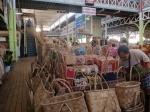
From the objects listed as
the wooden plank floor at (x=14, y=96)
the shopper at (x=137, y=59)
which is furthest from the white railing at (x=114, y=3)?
the shopper at (x=137, y=59)

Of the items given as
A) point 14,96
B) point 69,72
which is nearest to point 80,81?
point 69,72

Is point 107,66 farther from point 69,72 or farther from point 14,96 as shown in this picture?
point 14,96

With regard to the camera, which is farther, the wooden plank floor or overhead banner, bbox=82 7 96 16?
overhead banner, bbox=82 7 96 16

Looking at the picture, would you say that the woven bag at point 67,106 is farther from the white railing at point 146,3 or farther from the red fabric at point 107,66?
the white railing at point 146,3

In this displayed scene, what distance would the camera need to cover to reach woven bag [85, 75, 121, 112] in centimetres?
193

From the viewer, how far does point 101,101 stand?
1960mm

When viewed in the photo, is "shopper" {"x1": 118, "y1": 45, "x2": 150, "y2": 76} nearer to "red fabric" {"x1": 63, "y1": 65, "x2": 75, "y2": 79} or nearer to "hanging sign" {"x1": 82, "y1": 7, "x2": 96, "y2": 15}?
"red fabric" {"x1": 63, "y1": 65, "x2": 75, "y2": 79}

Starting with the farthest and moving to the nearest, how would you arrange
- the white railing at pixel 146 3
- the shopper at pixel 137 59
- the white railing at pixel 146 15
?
the white railing at pixel 146 15, the white railing at pixel 146 3, the shopper at pixel 137 59

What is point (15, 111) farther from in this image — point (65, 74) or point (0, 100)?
point (65, 74)

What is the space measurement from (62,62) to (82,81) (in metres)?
0.59

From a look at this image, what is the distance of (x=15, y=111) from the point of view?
8.84 ft

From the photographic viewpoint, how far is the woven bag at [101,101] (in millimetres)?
1930

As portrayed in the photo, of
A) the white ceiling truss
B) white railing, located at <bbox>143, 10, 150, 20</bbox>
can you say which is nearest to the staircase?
the white ceiling truss

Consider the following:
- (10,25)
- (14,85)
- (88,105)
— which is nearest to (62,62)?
(88,105)
